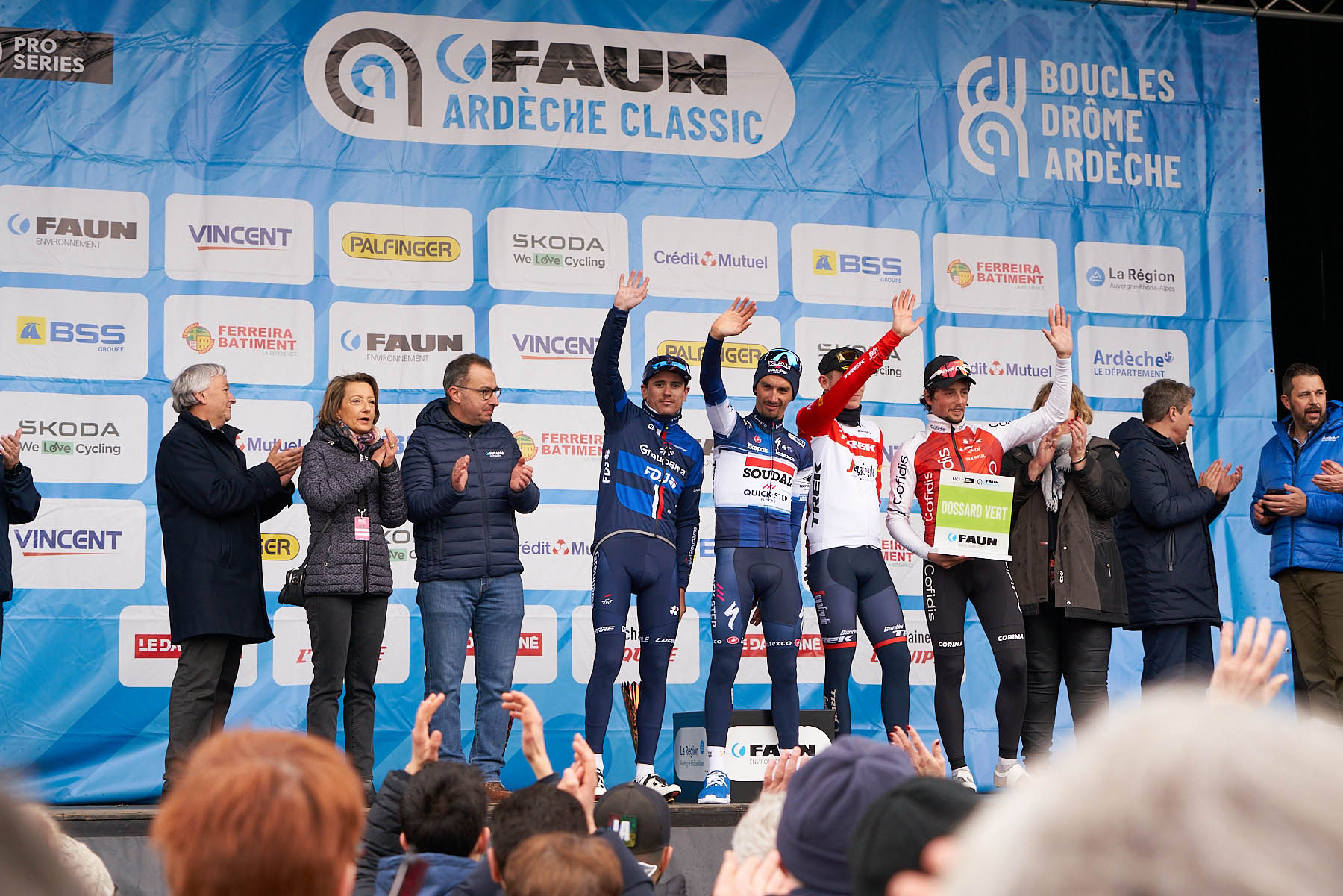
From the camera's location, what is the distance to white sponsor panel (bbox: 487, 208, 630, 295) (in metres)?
6.80

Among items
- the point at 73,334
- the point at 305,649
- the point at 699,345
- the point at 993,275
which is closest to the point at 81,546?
the point at 73,334

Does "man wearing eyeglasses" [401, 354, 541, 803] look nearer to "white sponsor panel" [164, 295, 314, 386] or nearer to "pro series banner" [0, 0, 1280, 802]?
"pro series banner" [0, 0, 1280, 802]

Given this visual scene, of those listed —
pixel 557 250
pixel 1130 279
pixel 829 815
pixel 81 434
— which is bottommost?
pixel 829 815

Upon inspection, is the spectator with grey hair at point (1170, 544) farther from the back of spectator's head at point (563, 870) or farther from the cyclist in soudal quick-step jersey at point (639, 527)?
the back of spectator's head at point (563, 870)

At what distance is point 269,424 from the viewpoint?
6.48m

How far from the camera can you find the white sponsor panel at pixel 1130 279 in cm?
749

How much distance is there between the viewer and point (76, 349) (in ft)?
20.6

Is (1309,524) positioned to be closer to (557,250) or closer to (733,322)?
(733,322)

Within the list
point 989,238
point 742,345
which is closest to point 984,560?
point 742,345

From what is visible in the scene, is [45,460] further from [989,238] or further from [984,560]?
[989,238]

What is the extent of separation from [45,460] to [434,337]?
1935 mm

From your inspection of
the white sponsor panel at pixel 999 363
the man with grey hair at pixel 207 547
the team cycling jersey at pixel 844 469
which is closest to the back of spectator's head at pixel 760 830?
the man with grey hair at pixel 207 547

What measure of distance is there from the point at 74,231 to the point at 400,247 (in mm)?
1569

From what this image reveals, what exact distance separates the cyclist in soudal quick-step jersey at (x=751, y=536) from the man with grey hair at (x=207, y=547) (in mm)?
1728
